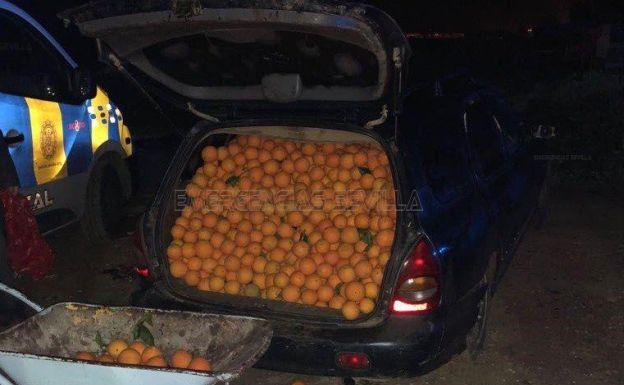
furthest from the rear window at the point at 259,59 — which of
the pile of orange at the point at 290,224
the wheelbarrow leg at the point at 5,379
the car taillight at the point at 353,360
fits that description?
the wheelbarrow leg at the point at 5,379

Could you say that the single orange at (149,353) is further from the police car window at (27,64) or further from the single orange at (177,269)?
the police car window at (27,64)

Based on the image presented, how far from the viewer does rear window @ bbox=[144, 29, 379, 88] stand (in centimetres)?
308

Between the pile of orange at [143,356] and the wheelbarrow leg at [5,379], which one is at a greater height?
the wheelbarrow leg at [5,379]

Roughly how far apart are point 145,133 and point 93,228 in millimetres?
6701

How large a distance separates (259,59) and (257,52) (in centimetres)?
7

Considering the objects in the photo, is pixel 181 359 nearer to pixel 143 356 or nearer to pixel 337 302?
pixel 143 356

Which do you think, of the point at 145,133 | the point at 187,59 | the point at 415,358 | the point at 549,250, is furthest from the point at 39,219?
the point at 145,133

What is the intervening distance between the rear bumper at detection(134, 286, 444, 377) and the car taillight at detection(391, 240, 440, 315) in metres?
0.06

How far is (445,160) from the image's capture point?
341 cm

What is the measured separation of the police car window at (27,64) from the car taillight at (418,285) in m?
3.63

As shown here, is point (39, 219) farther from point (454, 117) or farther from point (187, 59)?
point (454, 117)

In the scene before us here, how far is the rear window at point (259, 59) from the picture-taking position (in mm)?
3076

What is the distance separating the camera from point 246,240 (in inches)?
154

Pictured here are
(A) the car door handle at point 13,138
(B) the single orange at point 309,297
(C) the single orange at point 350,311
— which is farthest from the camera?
(A) the car door handle at point 13,138
